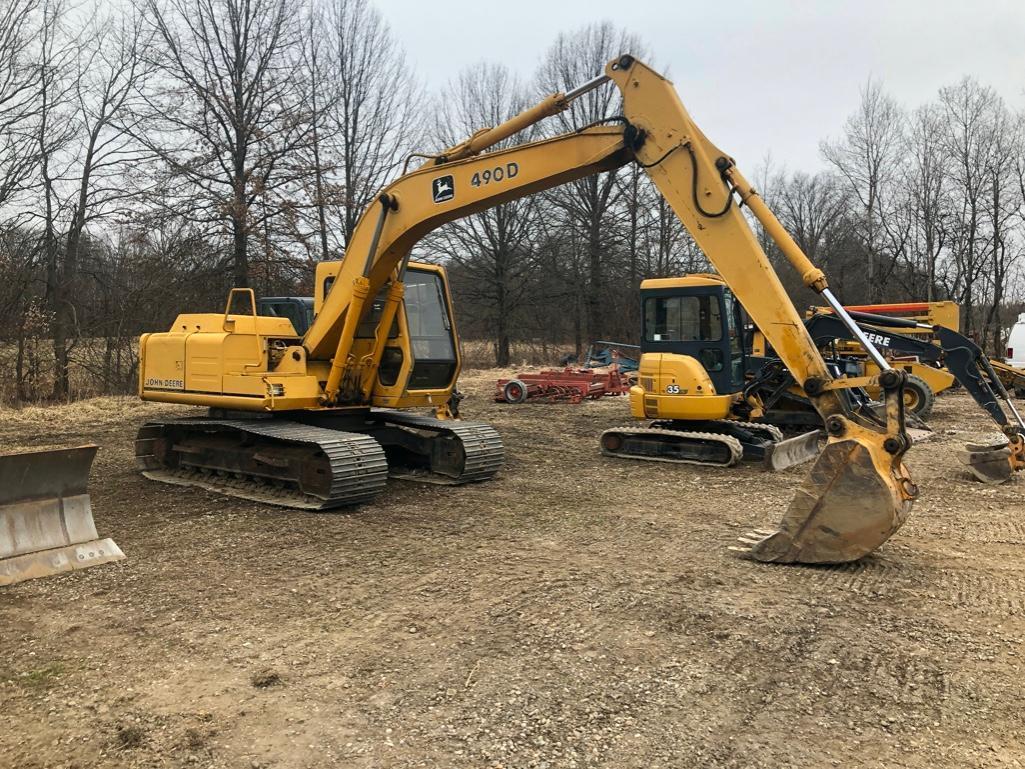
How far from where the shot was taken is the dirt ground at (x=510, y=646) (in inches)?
116

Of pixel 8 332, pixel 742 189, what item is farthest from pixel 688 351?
pixel 8 332

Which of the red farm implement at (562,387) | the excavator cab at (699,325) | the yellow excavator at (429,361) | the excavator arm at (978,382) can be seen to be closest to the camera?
the yellow excavator at (429,361)

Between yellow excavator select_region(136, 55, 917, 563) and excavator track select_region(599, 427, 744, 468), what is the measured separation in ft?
1.60

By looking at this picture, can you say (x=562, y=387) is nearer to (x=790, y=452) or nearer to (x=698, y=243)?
(x=790, y=452)

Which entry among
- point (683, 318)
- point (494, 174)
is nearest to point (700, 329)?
point (683, 318)

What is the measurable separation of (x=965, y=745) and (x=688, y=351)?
24.3 ft

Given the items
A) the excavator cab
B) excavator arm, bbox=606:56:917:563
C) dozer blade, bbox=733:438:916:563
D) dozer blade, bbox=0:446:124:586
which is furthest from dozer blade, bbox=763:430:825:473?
dozer blade, bbox=0:446:124:586

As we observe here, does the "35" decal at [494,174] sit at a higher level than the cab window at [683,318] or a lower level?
higher

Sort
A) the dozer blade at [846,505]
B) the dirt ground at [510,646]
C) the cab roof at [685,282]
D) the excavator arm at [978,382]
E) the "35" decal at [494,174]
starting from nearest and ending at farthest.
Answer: the dirt ground at [510,646], the dozer blade at [846,505], the "35" decal at [494,174], the excavator arm at [978,382], the cab roof at [685,282]

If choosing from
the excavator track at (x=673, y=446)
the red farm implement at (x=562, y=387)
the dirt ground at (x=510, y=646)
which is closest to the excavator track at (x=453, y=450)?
the dirt ground at (x=510, y=646)

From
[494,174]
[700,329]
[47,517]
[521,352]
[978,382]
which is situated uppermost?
[494,174]

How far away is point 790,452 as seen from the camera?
9156mm

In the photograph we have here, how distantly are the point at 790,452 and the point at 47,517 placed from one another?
313 inches

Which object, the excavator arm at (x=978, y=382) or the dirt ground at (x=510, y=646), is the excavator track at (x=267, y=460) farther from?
the excavator arm at (x=978, y=382)
